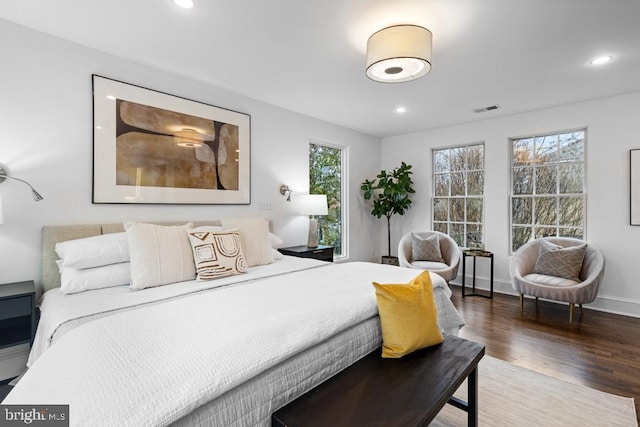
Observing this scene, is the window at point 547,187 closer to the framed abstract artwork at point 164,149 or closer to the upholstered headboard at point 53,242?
the framed abstract artwork at point 164,149

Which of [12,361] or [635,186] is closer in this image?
[12,361]

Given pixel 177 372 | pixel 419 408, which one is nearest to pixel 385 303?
pixel 419 408

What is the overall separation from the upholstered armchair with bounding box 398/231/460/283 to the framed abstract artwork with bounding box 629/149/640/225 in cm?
189

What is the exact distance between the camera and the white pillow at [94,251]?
2.04m

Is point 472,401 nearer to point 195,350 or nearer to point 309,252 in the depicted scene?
point 195,350

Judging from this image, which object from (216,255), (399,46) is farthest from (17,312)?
(399,46)

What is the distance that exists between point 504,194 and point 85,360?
4.90 metres

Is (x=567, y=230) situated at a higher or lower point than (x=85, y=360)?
higher

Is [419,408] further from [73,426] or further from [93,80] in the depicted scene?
[93,80]

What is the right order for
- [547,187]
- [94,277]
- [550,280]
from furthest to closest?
[547,187] < [550,280] < [94,277]

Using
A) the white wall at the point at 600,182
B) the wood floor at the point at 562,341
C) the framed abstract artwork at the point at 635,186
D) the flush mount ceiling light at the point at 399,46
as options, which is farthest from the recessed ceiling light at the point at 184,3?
the framed abstract artwork at the point at 635,186

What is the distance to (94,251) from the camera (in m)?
2.10

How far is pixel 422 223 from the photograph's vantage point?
5309 mm

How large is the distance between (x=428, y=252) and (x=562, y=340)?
5.98ft
